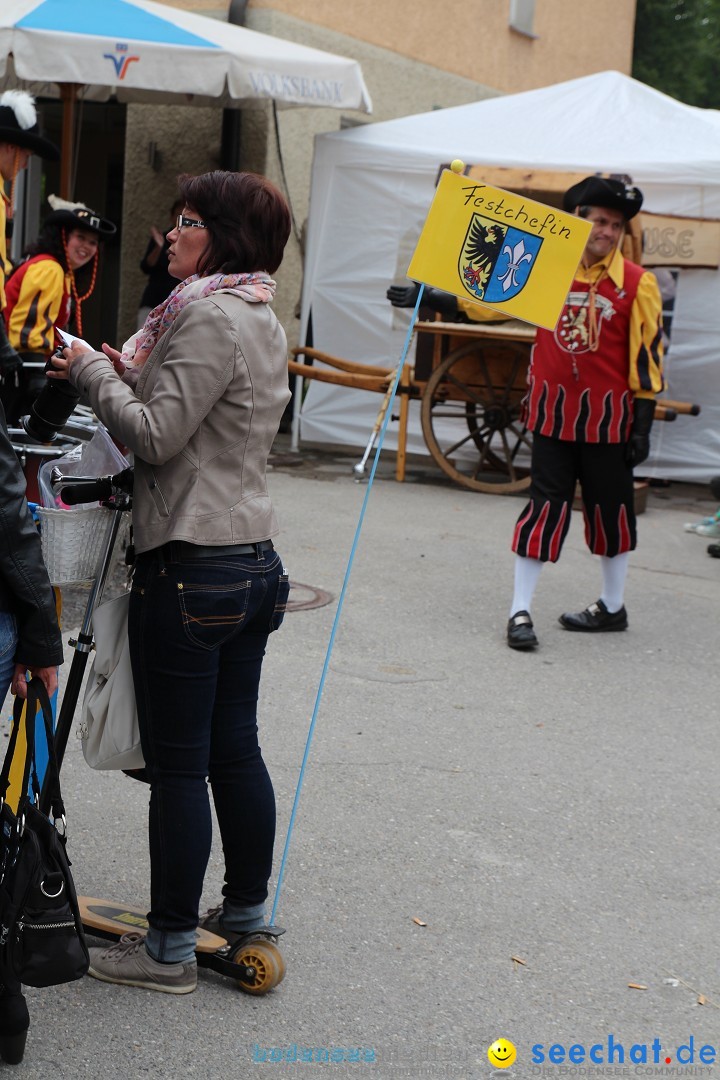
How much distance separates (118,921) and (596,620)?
11.9 feet

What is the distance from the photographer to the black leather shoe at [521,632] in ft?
19.1

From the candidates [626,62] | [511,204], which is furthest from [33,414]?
[626,62]

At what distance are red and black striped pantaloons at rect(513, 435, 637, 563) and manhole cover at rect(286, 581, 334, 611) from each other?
3.17ft

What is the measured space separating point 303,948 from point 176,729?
0.74 metres

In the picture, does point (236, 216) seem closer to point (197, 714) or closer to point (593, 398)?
point (197, 714)

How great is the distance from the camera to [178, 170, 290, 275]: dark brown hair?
269 centimetres

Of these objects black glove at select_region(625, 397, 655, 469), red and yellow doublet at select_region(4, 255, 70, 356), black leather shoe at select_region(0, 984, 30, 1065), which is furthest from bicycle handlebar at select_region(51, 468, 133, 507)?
black glove at select_region(625, 397, 655, 469)

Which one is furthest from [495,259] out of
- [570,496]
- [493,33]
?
[493,33]

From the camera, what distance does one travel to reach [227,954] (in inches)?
116

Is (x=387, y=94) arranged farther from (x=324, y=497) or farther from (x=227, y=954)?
(x=227, y=954)

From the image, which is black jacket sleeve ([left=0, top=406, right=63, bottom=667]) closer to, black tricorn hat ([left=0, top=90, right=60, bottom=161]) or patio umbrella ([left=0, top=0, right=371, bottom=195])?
black tricorn hat ([left=0, top=90, right=60, bottom=161])

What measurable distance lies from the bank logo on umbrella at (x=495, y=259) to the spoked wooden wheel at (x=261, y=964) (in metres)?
1.96

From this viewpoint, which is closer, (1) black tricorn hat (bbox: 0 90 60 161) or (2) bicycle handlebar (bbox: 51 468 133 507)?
(2) bicycle handlebar (bbox: 51 468 133 507)

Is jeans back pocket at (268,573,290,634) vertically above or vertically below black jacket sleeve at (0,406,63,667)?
below
